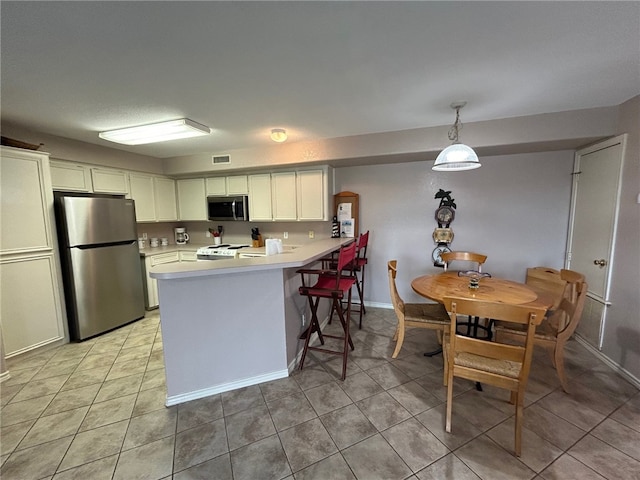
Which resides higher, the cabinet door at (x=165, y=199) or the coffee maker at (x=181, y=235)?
the cabinet door at (x=165, y=199)

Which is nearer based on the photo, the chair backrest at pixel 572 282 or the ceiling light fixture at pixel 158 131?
the chair backrest at pixel 572 282

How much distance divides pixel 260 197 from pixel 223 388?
9.04ft

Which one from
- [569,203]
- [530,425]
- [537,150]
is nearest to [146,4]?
[530,425]

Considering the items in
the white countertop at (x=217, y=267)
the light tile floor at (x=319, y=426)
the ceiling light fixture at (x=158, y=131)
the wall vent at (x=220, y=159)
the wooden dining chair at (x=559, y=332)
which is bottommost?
the light tile floor at (x=319, y=426)

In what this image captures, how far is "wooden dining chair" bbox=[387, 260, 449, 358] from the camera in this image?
2.43m

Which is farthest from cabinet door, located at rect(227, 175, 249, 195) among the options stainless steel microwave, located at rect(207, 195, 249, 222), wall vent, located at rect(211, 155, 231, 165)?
wall vent, located at rect(211, 155, 231, 165)

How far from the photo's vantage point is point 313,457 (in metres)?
1.58

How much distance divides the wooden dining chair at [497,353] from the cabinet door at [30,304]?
4021 millimetres

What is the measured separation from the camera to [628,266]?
7.56ft

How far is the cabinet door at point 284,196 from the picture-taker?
3957 mm

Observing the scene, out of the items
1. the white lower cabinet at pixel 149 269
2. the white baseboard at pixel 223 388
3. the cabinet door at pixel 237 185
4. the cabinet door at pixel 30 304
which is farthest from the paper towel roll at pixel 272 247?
the cabinet door at pixel 30 304

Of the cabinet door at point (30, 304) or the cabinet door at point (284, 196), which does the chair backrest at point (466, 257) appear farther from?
the cabinet door at point (30, 304)

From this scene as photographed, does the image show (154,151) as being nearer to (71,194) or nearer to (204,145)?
(204,145)

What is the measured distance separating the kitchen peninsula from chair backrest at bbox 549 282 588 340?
209 cm
